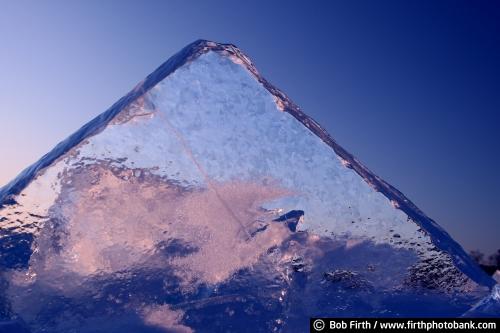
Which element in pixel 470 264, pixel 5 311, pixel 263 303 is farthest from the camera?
pixel 470 264

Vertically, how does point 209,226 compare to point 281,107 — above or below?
below

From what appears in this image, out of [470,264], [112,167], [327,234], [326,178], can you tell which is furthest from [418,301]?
[112,167]

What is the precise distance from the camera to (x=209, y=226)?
4.14 meters

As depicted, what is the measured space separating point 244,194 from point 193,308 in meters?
1.03

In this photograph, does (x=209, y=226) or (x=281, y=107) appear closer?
(x=209, y=226)

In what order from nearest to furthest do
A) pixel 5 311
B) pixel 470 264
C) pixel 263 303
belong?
pixel 5 311
pixel 263 303
pixel 470 264

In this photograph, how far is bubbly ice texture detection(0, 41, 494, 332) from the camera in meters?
3.89

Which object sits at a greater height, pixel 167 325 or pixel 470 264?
pixel 470 264

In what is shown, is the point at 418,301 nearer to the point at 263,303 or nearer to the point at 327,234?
the point at 327,234

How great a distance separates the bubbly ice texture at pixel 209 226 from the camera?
3889 mm

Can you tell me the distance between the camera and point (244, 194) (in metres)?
4.16

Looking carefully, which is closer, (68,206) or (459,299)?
(68,206)

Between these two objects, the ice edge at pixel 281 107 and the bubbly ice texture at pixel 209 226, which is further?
the ice edge at pixel 281 107

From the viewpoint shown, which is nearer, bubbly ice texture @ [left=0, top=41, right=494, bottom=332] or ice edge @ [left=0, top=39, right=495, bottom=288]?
bubbly ice texture @ [left=0, top=41, right=494, bottom=332]
